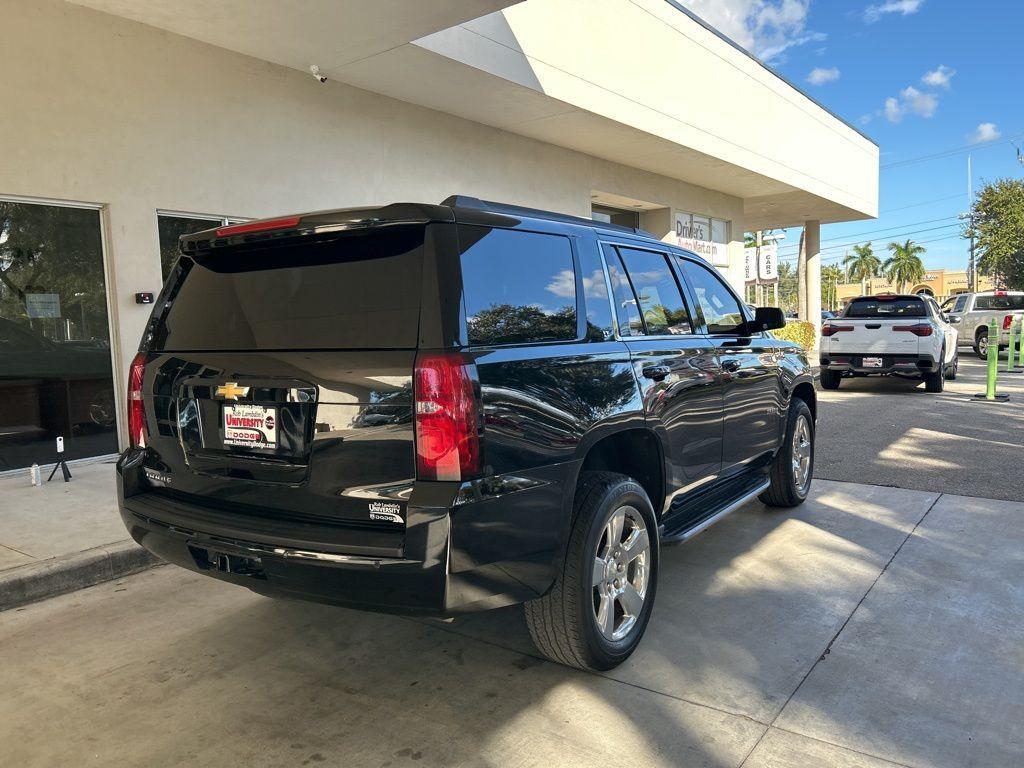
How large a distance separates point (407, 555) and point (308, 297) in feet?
3.63

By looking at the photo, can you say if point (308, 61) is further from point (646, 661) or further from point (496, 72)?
point (646, 661)

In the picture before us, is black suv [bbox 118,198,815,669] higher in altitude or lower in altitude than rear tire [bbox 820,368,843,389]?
higher

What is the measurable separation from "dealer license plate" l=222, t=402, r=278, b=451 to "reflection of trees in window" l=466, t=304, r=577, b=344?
85cm

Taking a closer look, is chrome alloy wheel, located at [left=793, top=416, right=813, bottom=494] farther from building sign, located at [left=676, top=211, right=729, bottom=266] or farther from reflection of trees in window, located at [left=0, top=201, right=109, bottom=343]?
building sign, located at [left=676, top=211, right=729, bottom=266]

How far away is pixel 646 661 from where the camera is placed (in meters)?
3.48

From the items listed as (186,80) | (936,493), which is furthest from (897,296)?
(186,80)

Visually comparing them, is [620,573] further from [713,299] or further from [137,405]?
[137,405]

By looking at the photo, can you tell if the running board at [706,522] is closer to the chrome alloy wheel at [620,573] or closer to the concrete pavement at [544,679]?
the chrome alloy wheel at [620,573]

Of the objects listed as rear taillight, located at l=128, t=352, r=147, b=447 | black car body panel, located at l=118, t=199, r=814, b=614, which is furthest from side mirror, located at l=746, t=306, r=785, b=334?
rear taillight, located at l=128, t=352, r=147, b=447

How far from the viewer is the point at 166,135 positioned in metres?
8.15

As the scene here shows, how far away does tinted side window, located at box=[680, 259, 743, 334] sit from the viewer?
469cm

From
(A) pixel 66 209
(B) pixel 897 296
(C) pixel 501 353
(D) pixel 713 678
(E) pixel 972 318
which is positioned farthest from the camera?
(E) pixel 972 318

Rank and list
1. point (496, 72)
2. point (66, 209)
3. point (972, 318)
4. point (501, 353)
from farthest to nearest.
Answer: point (972, 318) < point (496, 72) < point (66, 209) < point (501, 353)

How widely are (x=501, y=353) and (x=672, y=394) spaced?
1366mm
